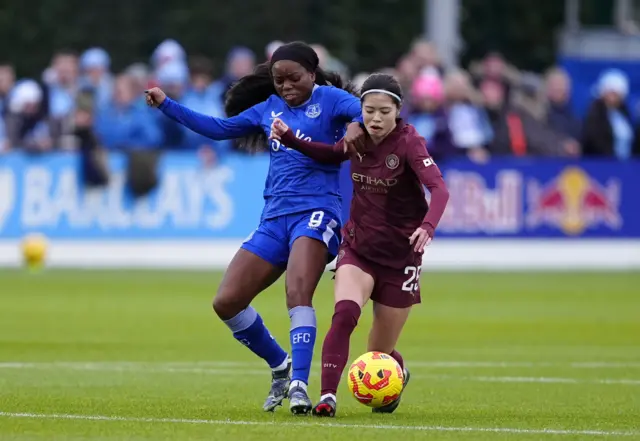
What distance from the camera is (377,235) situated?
1019 cm

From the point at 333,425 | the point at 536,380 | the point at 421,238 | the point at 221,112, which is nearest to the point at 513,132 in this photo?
the point at 221,112

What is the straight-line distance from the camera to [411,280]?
10.3m

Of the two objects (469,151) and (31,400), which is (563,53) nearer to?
(469,151)

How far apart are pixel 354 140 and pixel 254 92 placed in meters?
1.41

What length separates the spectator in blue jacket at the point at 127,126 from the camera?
25438mm

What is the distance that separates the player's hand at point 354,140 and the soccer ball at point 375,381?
4.11 ft

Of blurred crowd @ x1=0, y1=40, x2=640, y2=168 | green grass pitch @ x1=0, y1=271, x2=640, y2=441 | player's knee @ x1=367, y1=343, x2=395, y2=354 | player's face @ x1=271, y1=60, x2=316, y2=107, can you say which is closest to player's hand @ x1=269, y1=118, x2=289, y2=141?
player's face @ x1=271, y1=60, x2=316, y2=107

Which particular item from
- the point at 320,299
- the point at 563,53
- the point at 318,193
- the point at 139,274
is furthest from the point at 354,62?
the point at 318,193

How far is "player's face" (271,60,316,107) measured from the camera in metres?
10.4

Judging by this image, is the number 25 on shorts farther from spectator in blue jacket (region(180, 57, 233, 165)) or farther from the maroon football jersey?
spectator in blue jacket (region(180, 57, 233, 165))

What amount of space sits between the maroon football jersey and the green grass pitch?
101 cm

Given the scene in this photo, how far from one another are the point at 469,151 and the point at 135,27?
8562 mm

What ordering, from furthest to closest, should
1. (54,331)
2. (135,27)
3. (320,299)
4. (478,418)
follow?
(135,27), (320,299), (54,331), (478,418)

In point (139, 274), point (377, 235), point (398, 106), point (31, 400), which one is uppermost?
point (398, 106)
